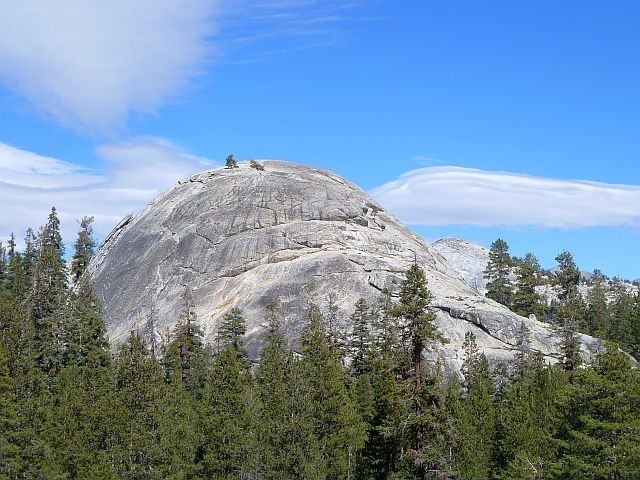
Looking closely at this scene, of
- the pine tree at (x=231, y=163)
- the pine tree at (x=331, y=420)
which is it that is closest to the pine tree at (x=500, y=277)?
the pine tree at (x=231, y=163)

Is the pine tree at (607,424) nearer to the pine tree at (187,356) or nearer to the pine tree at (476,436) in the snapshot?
the pine tree at (476,436)

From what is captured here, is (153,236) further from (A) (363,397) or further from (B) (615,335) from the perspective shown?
(B) (615,335)

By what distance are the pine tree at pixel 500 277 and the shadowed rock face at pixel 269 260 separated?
841 inches

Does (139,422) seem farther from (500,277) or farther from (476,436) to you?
(500,277)

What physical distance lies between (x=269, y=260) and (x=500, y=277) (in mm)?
51213

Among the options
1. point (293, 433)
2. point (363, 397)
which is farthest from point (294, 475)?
point (363, 397)

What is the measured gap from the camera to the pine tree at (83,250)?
369 feet

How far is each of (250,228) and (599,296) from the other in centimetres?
7920

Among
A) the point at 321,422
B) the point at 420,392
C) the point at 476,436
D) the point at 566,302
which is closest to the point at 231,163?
the point at 566,302

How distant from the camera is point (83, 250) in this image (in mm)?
115062

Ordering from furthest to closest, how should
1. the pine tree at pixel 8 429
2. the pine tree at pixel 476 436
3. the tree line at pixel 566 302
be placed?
the tree line at pixel 566 302
the pine tree at pixel 476 436
the pine tree at pixel 8 429

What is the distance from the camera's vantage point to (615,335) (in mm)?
116812

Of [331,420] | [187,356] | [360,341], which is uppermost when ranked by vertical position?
[360,341]

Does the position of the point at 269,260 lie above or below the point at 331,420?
above
